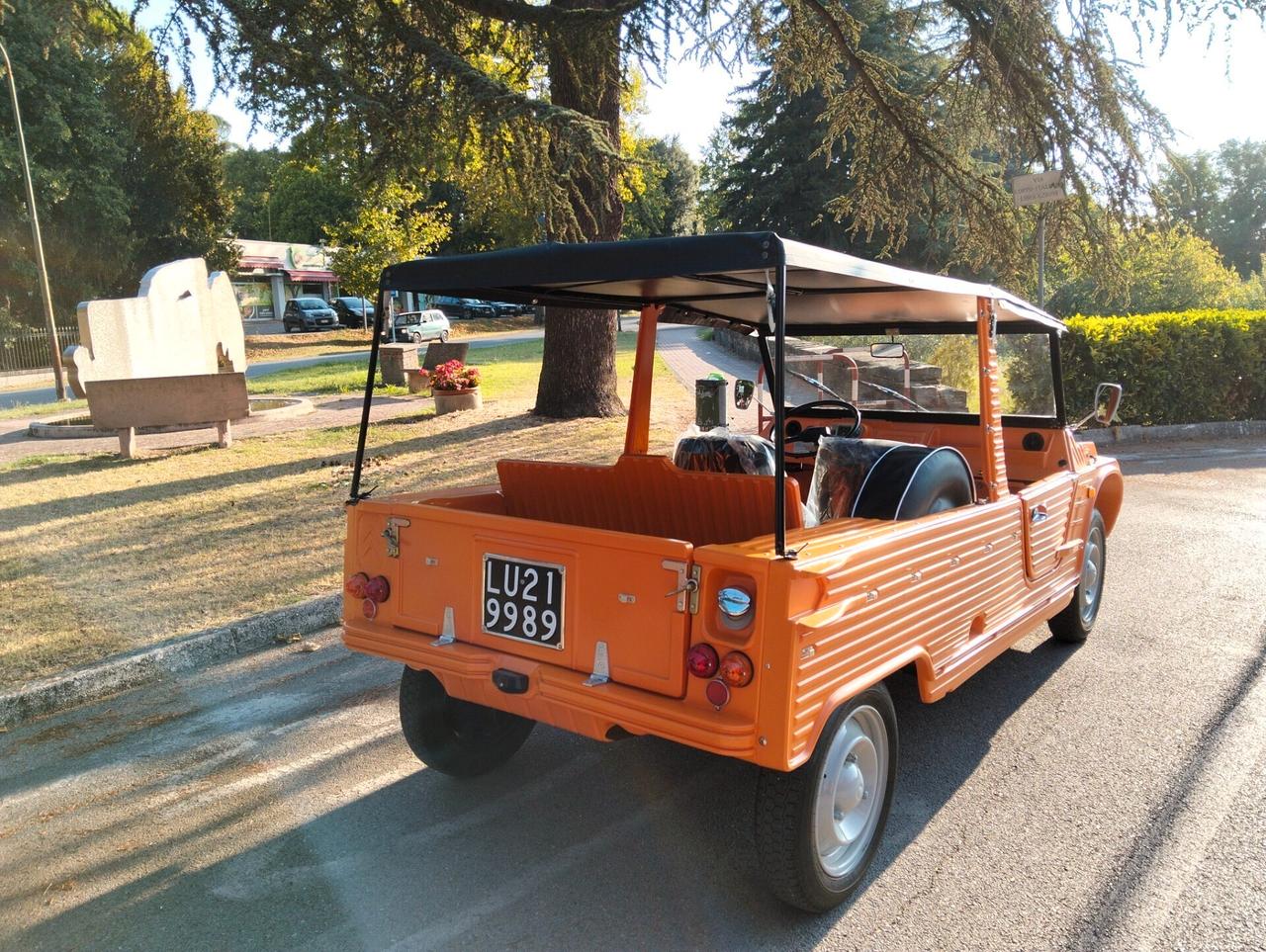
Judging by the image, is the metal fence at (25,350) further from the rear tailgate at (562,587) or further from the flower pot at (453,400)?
the rear tailgate at (562,587)

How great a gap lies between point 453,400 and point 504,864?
11501 millimetres

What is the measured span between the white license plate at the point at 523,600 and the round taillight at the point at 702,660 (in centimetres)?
53

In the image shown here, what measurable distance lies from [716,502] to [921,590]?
0.78 meters

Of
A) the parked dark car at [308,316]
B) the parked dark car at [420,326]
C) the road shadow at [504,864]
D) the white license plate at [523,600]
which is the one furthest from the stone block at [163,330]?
the parked dark car at [308,316]

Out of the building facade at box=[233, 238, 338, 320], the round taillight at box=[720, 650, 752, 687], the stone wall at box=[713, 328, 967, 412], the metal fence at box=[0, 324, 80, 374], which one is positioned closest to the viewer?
the round taillight at box=[720, 650, 752, 687]

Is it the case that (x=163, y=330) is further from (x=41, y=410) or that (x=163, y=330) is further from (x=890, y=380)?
(x=890, y=380)

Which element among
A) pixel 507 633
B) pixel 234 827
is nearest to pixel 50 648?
pixel 234 827

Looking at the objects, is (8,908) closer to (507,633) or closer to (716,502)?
(507,633)

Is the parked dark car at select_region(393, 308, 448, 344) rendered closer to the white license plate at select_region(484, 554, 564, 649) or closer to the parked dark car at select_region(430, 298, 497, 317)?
the parked dark car at select_region(430, 298, 497, 317)

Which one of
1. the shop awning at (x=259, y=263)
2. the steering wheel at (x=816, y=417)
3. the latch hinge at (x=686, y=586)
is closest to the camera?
the latch hinge at (x=686, y=586)

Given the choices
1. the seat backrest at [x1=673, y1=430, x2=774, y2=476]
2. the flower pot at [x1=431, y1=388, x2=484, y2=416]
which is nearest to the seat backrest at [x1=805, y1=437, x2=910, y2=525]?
the seat backrest at [x1=673, y1=430, x2=774, y2=476]

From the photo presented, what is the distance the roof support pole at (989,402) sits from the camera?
13.0 ft

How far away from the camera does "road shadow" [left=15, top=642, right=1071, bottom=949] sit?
2.86 m

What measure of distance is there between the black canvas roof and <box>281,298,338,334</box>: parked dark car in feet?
139
